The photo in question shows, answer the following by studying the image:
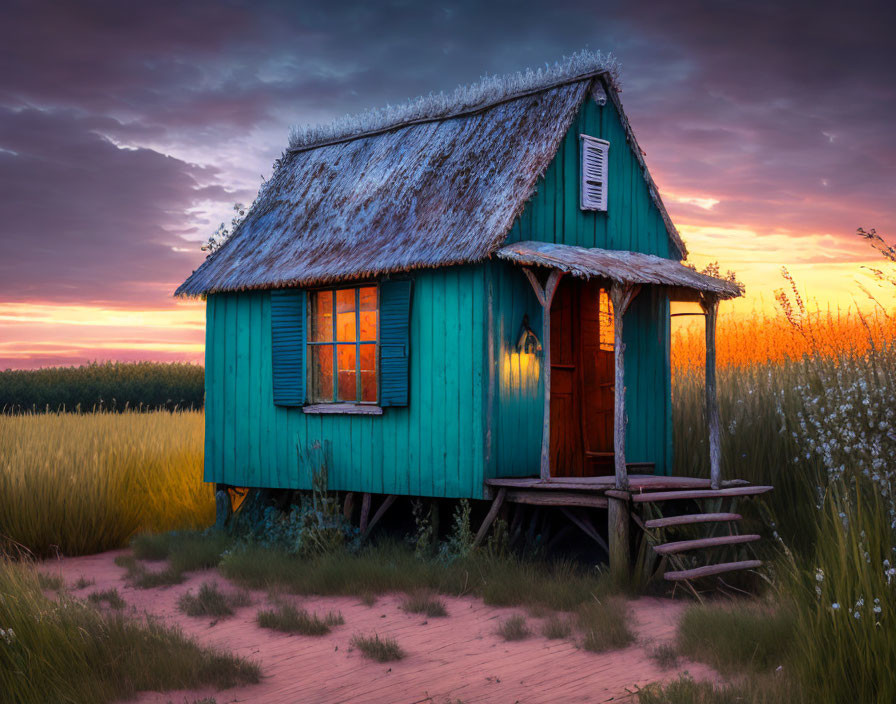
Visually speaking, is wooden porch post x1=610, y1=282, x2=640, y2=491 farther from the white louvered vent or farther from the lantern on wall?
the white louvered vent

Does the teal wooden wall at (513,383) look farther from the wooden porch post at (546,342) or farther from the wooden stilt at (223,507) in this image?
the wooden stilt at (223,507)

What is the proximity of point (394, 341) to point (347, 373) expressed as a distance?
3.56 feet

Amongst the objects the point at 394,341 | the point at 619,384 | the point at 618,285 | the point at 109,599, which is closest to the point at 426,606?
the point at 619,384

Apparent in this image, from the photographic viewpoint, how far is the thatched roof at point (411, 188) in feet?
33.4

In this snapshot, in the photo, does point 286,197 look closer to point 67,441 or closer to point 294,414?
point 294,414

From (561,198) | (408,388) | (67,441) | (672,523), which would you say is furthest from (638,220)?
(67,441)

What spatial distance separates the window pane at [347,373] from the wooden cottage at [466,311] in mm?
30

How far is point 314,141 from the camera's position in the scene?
13.8 meters

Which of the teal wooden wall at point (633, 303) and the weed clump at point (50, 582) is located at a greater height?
the teal wooden wall at point (633, 303)

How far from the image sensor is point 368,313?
11070 millimetres

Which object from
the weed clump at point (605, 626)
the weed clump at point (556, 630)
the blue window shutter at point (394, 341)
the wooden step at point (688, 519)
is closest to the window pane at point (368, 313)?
the blue window shutter at point (394, 341)

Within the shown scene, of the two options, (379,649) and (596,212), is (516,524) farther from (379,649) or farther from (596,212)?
(596,212)

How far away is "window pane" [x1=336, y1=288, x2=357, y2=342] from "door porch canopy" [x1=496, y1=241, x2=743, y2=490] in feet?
7.52

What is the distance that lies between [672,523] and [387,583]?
2783mm
